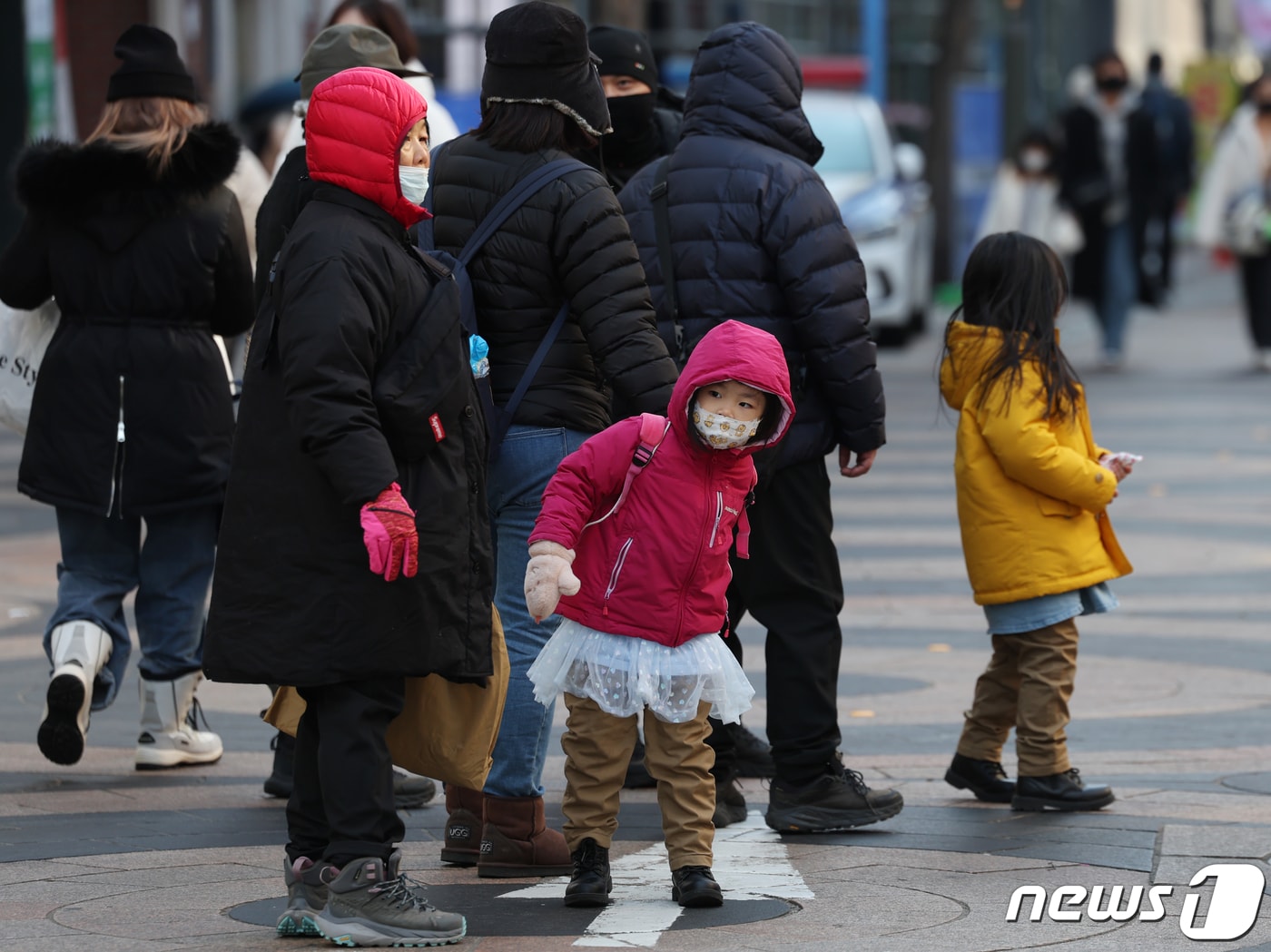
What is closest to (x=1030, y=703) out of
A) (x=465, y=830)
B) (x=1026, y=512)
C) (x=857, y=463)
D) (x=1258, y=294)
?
(x=1026, y=512)

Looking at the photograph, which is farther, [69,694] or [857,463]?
[69,694]

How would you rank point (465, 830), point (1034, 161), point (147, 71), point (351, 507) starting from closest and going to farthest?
point (351, 507) < point (465, 830) < point (147, 71) < point (1034, 161)

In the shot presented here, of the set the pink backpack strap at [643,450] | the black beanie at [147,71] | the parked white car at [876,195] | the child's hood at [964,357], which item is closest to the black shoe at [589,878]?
the pink backpack strap at [643,450]

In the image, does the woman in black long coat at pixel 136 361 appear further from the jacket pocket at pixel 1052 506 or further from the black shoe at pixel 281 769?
the jacket pocket at pixel 1052 506

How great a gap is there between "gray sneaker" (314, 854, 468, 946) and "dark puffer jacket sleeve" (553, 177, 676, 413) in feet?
3.96

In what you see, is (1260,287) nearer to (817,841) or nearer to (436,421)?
(817,841)

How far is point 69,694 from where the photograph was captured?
20.1 feet

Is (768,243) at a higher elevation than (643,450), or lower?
higher

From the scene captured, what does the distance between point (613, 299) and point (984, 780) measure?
1.75 m

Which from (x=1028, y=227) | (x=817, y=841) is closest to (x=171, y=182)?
(x=817, y=841)

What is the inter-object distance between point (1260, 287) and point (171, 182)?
1293cm

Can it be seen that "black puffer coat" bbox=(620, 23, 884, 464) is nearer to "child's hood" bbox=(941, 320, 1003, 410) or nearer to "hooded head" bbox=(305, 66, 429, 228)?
"child's hood" bbox=(941, 320, 1003, 410)

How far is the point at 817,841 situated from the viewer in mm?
5707

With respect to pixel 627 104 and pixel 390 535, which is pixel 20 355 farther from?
pixel 390 535
